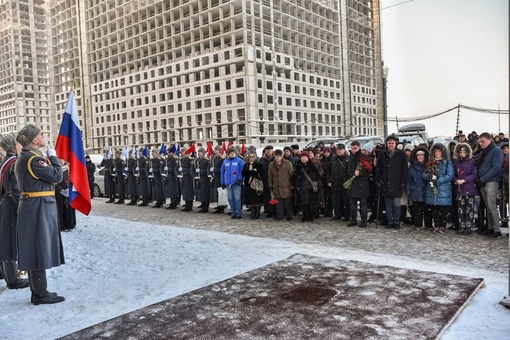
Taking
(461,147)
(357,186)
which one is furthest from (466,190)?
(357,186)

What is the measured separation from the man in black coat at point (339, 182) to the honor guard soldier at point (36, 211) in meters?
6.73

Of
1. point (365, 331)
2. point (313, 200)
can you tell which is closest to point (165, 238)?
point (313, 200)

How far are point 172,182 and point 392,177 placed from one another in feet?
24.0

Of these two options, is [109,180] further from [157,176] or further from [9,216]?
[9,216]

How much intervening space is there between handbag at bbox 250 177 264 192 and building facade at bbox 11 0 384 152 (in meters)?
50.6

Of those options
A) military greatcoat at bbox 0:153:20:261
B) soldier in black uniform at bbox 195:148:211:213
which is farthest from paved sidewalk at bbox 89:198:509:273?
military greatcoat at bbox 0:153:20:261

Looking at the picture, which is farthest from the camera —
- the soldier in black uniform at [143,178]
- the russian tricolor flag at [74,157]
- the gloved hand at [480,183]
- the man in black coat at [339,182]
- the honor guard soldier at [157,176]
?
the soldier in black uniform at [143,178]

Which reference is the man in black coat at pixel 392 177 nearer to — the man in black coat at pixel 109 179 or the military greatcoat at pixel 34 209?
the military greatcoat at pixel 34 209

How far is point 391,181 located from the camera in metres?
8.89

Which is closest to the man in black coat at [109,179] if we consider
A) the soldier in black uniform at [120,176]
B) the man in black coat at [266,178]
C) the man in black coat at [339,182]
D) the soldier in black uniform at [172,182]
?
the soldier in black uniform at [120,176]

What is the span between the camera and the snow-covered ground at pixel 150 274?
4123 millimetres

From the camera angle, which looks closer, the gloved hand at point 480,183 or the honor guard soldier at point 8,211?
the honor guard soldier at point 8,211

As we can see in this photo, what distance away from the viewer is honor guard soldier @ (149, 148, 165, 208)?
1429 cm

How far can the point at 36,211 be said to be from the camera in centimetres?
473
